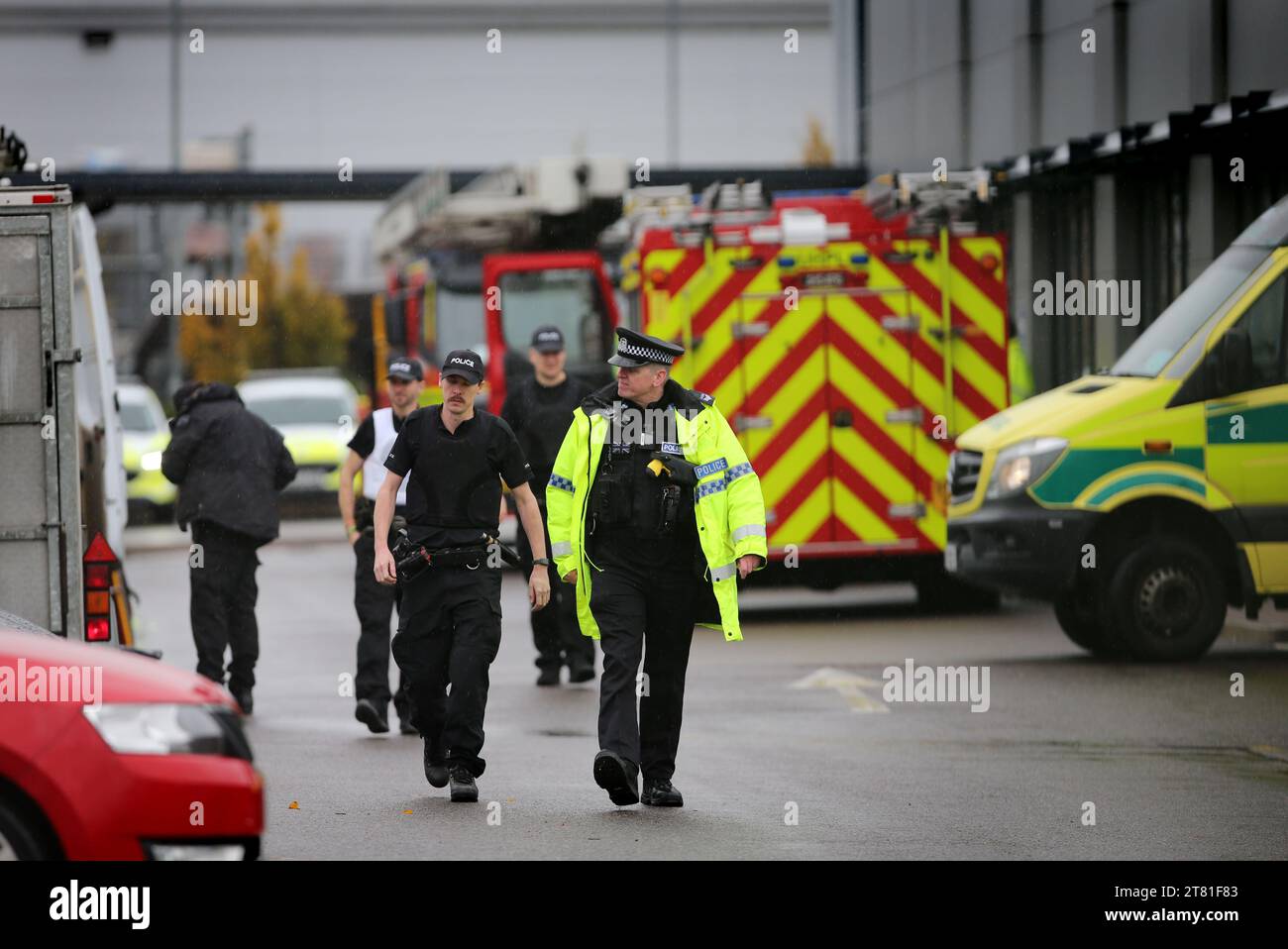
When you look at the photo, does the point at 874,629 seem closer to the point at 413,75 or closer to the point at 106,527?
the point at 106,527

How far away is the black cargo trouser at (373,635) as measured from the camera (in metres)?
11.1

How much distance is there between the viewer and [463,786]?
8938 millimetres

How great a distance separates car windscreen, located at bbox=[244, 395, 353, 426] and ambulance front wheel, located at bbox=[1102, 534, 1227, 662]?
17368mm

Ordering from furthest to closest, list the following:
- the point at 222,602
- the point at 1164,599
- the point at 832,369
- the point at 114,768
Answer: the point at 832,369
the point at 1164,599
the point at 222,602
the point at 114,768

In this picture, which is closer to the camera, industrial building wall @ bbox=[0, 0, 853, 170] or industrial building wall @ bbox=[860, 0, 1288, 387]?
industrial building wall @ bbox=[860, 0, 1288, 387]

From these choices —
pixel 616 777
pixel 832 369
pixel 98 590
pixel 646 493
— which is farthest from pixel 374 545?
pixel 832 369

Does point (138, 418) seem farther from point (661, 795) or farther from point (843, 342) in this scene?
point (661, 795)

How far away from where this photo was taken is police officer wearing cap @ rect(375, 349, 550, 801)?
9.14 meters

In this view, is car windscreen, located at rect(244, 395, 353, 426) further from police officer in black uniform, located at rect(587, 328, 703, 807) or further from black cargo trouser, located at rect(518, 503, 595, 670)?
police officer in black uniform, located at rect(587, 328, 703, 807)

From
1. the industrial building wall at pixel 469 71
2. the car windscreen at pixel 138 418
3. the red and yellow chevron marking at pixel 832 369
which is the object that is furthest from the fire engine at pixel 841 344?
the industrial building wall at pixel 469 71

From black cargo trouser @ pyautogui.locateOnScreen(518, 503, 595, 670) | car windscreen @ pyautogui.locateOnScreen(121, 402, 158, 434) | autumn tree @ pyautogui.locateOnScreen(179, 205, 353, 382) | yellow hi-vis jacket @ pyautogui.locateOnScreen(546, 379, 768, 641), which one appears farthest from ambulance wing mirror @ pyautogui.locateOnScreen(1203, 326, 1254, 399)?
autumn tree @ pyautogui.locateOnScreen(179, 205, 353, 382)

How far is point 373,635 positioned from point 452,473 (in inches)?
83.9

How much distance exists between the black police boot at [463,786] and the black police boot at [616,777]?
1.93ft

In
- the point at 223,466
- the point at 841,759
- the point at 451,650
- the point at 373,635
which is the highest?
the point at 223,466
